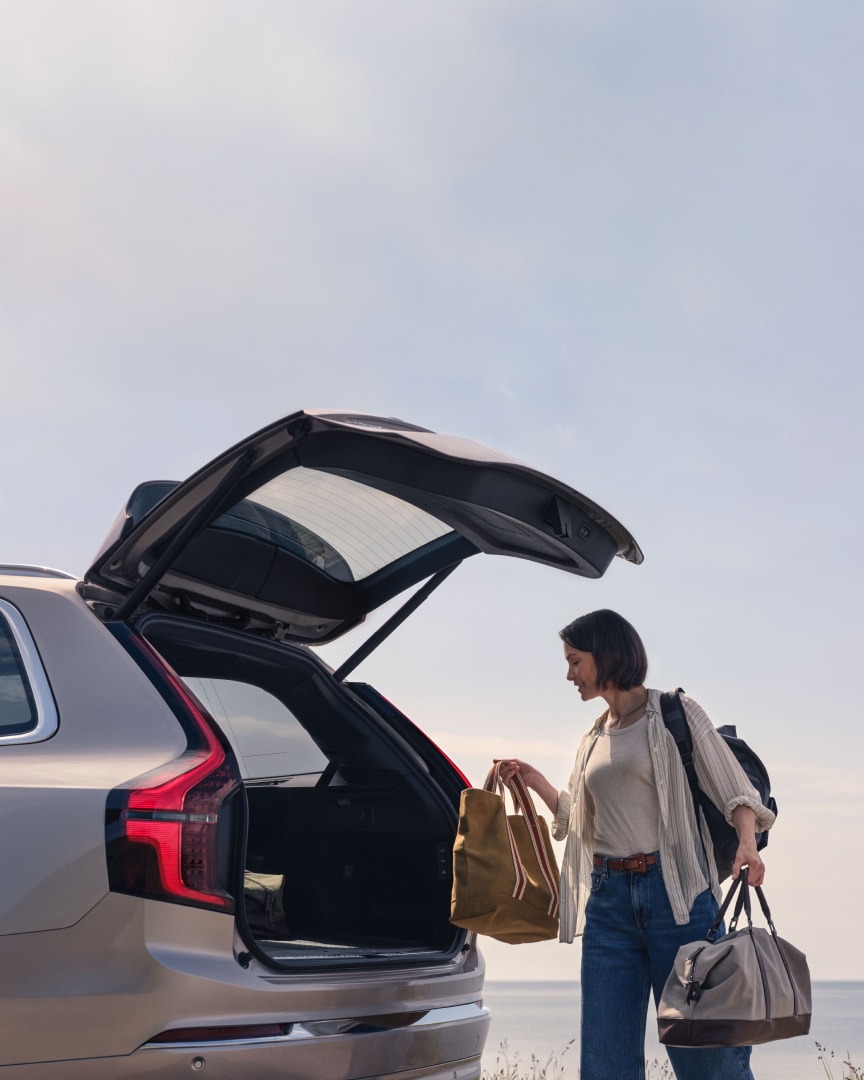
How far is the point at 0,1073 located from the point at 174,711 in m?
0.88

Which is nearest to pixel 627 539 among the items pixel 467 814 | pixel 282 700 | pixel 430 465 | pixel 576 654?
pixel 576 654

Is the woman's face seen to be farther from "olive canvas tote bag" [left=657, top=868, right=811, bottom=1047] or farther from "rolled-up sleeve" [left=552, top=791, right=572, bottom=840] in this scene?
"olive canvas tote bag" [left=657, top=868, right=811, bottom=1047]

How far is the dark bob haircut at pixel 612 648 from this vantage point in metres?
3.67

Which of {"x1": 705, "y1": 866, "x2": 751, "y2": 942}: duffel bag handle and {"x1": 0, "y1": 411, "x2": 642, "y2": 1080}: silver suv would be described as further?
{"x1": 705, "y1": 866, "x2": 751, "y2": 942}: duffel bag handle

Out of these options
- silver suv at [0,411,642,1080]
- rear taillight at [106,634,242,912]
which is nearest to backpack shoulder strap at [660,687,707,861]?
silver suv at [0,411,642,1080]

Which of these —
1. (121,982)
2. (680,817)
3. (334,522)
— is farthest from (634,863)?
(121,982)

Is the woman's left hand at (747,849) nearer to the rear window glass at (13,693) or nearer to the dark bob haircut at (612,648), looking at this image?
the dark bob haircut at (612,648)

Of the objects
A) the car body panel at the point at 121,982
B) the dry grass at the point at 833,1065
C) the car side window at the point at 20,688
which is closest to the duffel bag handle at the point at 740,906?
A: the car body panel at the point at 121,982

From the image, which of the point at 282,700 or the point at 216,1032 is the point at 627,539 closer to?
the point at 282,700

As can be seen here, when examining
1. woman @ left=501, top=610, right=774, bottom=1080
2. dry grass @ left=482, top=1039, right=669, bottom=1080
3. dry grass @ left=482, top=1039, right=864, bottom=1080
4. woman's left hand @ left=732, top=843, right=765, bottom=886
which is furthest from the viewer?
dry grass @ left=482, top=1039, right=669, bottom=1080

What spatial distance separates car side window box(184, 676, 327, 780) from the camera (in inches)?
167

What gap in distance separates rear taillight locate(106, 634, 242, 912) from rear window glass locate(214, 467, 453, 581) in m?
0.94

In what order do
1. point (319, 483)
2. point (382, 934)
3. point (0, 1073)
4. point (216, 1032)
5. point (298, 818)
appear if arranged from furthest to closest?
point (298, 818)
point (382, 934)
point (319, 483)
point (216, 1032)
point (0, 1073)

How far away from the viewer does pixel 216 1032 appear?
8.67ft
